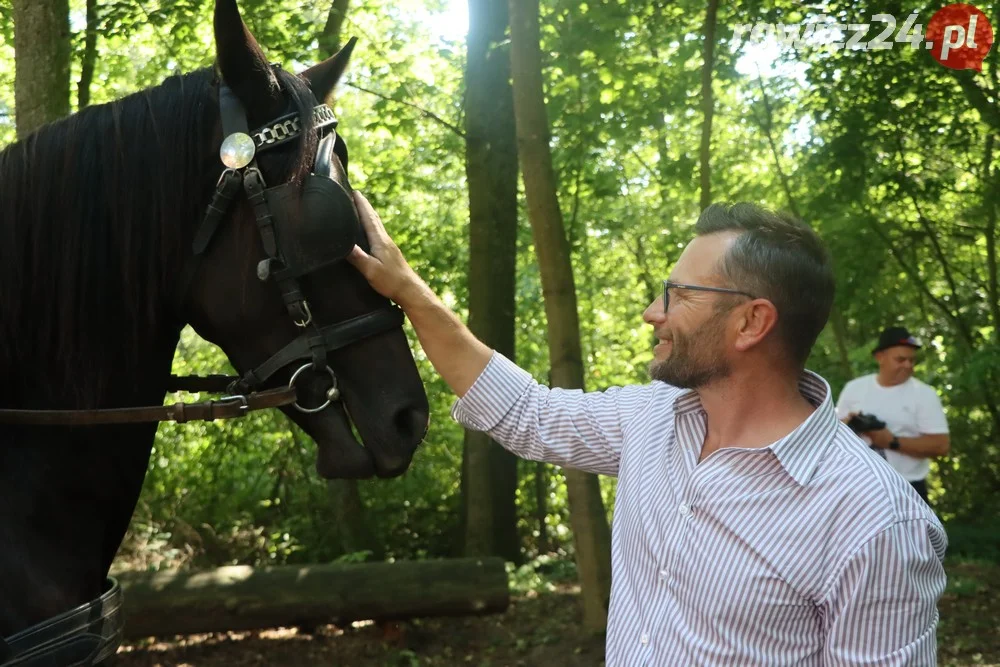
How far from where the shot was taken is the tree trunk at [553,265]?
4.89m

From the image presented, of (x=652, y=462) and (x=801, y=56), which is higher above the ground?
(x=801, y=56)

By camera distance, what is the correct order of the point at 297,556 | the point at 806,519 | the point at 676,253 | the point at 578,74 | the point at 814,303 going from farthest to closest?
the point at 676,253 → the point at 297,556 → the point at 578,74 → the point at 814,303 → the point at 806,519

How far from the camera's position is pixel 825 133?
9375mm

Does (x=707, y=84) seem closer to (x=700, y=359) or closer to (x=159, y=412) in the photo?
(x=700, y=359)

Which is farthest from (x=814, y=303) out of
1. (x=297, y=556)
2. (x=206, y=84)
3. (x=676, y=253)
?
(x=676, y=253)

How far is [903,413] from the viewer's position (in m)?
6.12

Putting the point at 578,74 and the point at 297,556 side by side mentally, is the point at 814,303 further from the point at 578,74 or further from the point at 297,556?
the point at 297,556

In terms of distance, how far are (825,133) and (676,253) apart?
271cm

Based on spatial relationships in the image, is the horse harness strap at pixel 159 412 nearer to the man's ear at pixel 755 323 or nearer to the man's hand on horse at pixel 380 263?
the man's hand on horse at pixel 380 263

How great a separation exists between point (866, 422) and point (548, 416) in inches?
165

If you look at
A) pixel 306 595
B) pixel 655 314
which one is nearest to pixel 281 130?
pixel 655 314

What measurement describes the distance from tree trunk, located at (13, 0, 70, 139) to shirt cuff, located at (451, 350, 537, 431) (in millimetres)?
2686

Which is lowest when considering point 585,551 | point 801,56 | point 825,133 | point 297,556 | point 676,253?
point 297,556

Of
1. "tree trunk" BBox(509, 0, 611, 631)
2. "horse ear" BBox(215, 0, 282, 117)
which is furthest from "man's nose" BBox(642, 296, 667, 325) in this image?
"tree trunk" BBox(509, 0, 611, 631)
